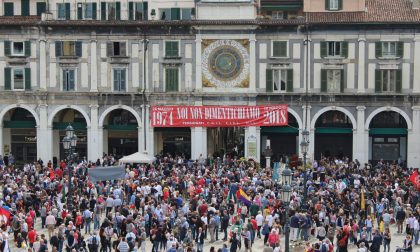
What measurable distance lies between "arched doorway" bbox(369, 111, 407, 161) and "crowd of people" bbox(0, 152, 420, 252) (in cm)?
1167

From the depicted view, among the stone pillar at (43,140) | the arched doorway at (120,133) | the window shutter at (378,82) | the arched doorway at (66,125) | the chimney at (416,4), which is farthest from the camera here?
the arched doorway at (66,125)

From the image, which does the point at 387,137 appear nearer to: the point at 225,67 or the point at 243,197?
the point at 225,67

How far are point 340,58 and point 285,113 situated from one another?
20.7 feet

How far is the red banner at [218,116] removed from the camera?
7106 centimetres

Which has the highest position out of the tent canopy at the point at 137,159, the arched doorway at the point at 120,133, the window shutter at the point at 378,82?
the window shutter at the point at 378,82

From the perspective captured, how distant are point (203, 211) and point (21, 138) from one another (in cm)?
3454

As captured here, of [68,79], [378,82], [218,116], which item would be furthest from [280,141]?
[68,79]

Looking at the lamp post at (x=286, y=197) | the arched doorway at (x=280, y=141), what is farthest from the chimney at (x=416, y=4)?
the lamp post at (x=286, y=197)

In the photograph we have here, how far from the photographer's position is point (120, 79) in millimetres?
72438

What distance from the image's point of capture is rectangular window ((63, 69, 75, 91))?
72.8 metres

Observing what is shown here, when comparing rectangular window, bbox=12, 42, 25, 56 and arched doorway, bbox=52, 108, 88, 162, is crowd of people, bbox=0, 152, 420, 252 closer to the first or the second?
arched doorway, bbox=52, 108, 88, 162

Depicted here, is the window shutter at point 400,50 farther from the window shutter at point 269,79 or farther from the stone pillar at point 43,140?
the stone pillar at point 43,140

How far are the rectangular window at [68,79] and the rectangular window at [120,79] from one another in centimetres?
364

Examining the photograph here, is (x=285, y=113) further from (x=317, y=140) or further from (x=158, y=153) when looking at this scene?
(x=158, y=153)
